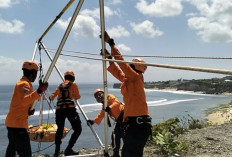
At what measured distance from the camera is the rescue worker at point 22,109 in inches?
197

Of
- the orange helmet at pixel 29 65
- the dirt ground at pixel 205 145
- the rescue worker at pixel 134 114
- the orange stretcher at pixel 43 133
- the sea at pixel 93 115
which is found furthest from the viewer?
the sea at pixel 93 115

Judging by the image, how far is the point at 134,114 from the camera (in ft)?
Result: 15.5

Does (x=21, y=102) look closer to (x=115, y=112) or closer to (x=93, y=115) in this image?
(x=115, y=112)

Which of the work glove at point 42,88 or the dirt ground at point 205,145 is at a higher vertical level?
the work glove at point 42,88

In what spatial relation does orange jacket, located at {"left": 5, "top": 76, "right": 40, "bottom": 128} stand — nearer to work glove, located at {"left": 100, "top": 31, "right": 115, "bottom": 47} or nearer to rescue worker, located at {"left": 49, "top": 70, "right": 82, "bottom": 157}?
work glove, located at {"left": 100, "top": 31, "right": 115, "bottom": 47}

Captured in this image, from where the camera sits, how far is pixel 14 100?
5.11m

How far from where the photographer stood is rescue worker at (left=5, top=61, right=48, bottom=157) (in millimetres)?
5004

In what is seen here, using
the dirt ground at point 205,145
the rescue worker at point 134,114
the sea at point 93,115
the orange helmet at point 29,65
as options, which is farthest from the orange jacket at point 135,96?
the dirt ground at point 205,145

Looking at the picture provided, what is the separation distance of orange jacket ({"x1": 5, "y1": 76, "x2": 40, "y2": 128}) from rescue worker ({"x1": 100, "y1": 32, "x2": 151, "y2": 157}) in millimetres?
1519

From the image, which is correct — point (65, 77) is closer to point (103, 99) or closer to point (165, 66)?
point (103, 99)

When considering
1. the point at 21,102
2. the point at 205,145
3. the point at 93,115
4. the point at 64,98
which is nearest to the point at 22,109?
the point at 21,102

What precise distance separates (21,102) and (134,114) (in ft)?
6.41

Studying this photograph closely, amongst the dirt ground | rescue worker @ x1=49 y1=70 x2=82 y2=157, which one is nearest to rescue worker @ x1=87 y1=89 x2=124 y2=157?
the dirt ground

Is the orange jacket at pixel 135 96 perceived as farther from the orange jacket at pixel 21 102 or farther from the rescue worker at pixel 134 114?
the orange jacket at pixel 21 102
